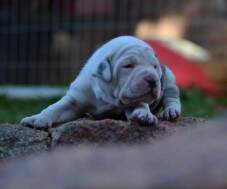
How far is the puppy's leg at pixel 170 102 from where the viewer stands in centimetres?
383

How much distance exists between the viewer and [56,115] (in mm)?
3867

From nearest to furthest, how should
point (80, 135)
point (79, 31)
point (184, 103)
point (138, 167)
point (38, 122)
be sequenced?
1. point (138, 167)
2. point (80, 135)
3. point (38, 122)
4. point (184, 103)
5. point (79, 31)

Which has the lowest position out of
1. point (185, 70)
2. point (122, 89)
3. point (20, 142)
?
point (185, 70)

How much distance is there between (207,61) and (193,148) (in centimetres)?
1010

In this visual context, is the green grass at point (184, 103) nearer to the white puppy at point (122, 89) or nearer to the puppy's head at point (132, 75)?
the white puppy at point (122, 89)

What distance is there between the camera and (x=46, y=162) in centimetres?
188

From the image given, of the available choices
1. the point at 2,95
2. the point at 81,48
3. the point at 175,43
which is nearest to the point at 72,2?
the point at 81,48

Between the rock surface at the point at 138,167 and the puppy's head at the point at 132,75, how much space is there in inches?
62.9

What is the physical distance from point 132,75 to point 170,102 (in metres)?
0.31

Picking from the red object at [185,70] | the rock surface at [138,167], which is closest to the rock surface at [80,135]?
the rock surface at [138,167]

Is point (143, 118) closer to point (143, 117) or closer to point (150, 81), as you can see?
point (143, 117)

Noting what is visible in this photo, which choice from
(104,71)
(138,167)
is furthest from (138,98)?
(138,167)

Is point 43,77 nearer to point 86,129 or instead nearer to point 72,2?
point 72,2

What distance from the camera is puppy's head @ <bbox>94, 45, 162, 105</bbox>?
3615 millimetres
